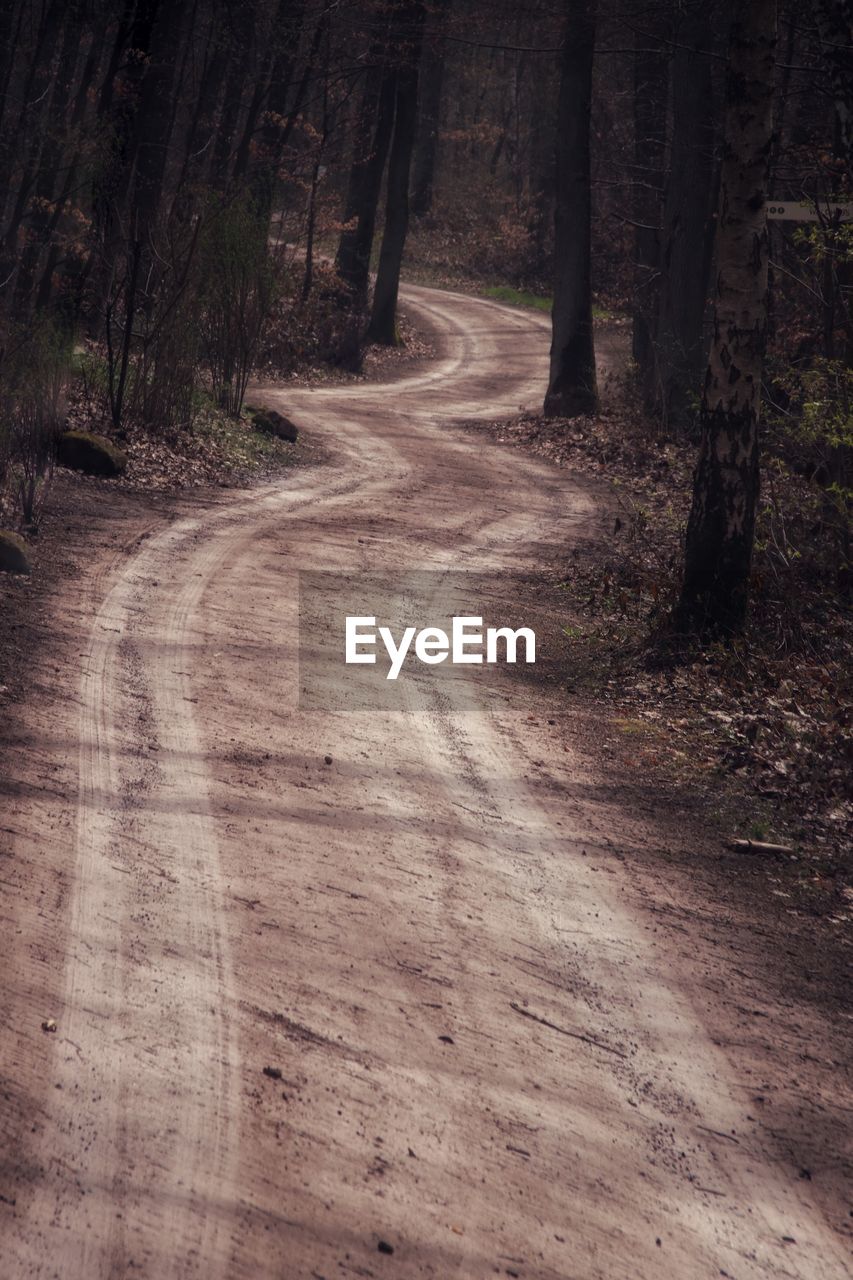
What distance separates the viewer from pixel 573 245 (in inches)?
841

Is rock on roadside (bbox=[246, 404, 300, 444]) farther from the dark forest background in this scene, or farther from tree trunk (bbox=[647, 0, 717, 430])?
tree trunk (bbox=[647, 0, 717, 430])

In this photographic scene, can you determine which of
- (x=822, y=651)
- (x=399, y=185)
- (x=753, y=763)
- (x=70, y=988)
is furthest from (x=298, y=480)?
(x=399, y=185)

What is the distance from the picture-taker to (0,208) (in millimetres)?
24875

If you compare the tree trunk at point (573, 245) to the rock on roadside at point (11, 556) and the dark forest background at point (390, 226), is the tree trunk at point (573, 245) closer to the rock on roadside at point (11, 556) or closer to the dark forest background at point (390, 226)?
the dark forest background at point (390, 226)

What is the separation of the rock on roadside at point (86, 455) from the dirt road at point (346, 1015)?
18.2ft

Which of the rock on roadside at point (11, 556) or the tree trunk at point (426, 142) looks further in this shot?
the tree trunk at point (426, 142)

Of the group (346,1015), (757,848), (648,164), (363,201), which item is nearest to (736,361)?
(757,848)

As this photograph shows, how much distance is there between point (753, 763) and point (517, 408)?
703 inches

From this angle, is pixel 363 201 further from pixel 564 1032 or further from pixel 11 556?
pixel 564 1032

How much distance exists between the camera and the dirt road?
3.60 meters

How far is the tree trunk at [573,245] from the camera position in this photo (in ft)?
68.4

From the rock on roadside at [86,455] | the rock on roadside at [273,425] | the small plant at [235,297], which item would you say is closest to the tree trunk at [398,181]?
the small plant at [235,297]

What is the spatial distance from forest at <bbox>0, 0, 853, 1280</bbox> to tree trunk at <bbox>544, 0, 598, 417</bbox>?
67 millimetres

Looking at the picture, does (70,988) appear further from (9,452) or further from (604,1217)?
(9,452)
